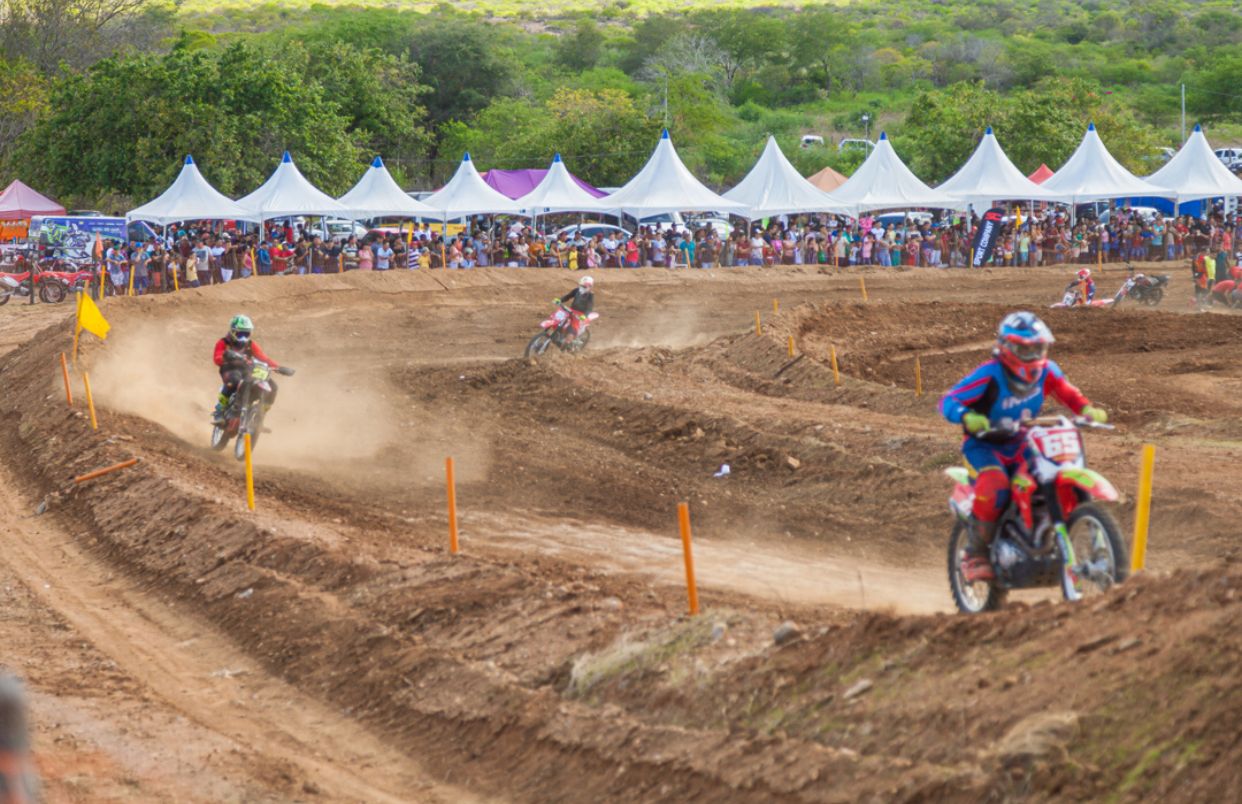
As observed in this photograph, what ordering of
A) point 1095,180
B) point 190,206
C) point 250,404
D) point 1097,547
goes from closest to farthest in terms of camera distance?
point 1097,547 → point 250,404 → point 190,206 → point 1095,180

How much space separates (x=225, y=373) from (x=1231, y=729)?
608 inches

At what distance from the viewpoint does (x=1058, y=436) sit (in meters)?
8.66

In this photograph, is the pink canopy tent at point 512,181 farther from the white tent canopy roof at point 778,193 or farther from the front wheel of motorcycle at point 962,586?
the front wheel of motorcycle at point 962,586

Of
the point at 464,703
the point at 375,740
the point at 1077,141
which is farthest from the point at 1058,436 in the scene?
the point at 1077,141

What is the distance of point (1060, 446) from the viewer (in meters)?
8.63

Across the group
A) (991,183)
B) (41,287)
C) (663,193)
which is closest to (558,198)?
(663,193)

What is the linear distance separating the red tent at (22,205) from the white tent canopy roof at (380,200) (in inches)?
485

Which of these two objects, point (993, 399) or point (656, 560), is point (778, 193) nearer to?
point (656, 560)

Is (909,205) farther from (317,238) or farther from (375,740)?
(375,740)

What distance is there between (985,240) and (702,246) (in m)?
9.15

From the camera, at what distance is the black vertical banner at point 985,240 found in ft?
149

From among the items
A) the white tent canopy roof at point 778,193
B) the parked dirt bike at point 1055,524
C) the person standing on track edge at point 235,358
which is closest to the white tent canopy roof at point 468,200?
the white tent canopy roof at point 778,193

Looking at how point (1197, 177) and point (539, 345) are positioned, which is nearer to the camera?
point (539, 345)

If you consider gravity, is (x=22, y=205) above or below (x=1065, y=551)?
above
